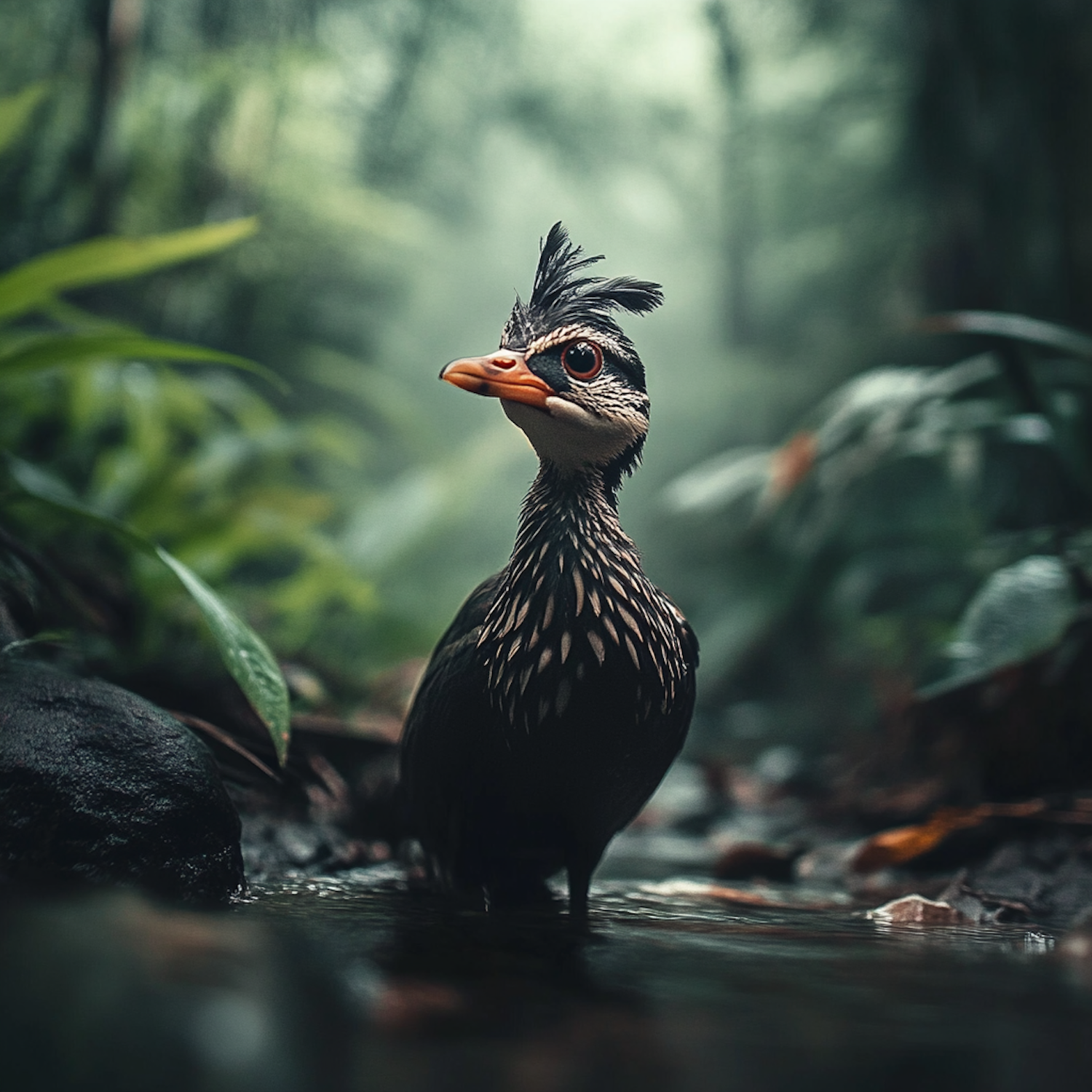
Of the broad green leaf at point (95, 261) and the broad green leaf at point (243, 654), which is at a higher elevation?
the broad green leaf at point (95, 261)

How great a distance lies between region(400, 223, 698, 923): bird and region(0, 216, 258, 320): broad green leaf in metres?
1.56

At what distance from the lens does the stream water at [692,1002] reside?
3.62ft

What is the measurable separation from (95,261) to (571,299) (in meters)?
1.87

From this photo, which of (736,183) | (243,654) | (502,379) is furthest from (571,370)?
(736,183)

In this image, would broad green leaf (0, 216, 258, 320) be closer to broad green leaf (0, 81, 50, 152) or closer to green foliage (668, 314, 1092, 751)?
broad green leaf (0, 81, 50, 152)

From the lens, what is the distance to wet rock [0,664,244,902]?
6.45 ft

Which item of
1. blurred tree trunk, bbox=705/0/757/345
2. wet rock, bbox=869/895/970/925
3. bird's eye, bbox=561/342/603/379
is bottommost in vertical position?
wet rock, bbox=869/895/970/925

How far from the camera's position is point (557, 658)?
228cm

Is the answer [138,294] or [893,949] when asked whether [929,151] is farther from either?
[893,949]

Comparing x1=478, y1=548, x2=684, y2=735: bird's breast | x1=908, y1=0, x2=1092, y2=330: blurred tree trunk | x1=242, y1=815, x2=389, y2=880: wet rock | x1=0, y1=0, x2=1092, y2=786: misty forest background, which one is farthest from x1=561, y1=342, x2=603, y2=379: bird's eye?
x1=908, y1=0, x2=1092, y2=330: blurred tree trunk

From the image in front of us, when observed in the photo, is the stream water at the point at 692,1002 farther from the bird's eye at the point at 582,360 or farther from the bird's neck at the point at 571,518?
the bird's eye at the point at 582,360

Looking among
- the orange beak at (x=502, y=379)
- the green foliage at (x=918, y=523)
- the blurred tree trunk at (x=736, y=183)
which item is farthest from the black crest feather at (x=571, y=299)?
the blurred tree trunk at (x=736, y=183)

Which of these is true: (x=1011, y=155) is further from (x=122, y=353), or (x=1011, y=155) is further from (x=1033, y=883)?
(x=122, y=353)

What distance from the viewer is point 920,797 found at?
396cm
